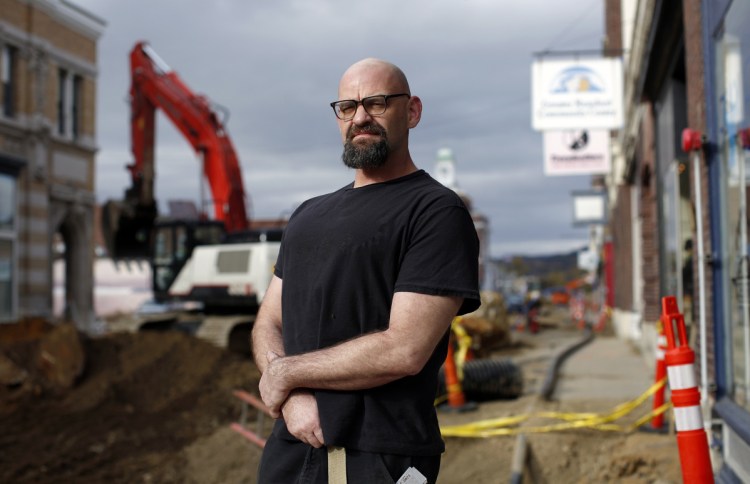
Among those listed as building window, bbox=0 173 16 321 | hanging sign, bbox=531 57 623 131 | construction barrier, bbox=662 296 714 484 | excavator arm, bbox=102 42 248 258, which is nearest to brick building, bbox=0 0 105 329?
building window, bbox=0 173 16 321

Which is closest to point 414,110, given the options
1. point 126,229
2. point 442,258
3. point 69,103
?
point 442,258

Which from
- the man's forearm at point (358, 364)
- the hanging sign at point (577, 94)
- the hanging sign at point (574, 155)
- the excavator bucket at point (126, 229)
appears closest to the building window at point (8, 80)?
the excavator bucket at point (126, 229)

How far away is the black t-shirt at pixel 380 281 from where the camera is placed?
2.22 m

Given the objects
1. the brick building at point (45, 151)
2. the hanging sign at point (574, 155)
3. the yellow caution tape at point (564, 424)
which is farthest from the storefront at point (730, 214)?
the brick building at point (45, 151)

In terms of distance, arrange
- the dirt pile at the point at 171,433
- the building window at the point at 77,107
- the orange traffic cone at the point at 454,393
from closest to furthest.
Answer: the dirt pile at the point at 171,433
the orange traffic cone at the point at 454,393
the building window at the point at 77,107

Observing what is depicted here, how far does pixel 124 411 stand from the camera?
11.1m

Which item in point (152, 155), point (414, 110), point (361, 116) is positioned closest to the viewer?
point (361, 116)

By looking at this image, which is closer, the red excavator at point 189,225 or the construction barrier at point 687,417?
the construction barrier at point 687,417

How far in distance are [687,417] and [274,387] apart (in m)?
1.49

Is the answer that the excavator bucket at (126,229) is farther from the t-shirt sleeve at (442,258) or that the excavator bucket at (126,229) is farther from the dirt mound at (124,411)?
the t-shirt sleeve at (442,258)

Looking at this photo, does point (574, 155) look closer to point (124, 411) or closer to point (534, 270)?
point (124, 411)

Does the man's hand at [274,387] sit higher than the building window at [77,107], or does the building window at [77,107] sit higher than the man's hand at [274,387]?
the building window at [77,107]

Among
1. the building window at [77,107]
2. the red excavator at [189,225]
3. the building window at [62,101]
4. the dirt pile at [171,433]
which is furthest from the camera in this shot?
the building window at [77,107]

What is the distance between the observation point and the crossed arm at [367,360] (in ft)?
7.17
